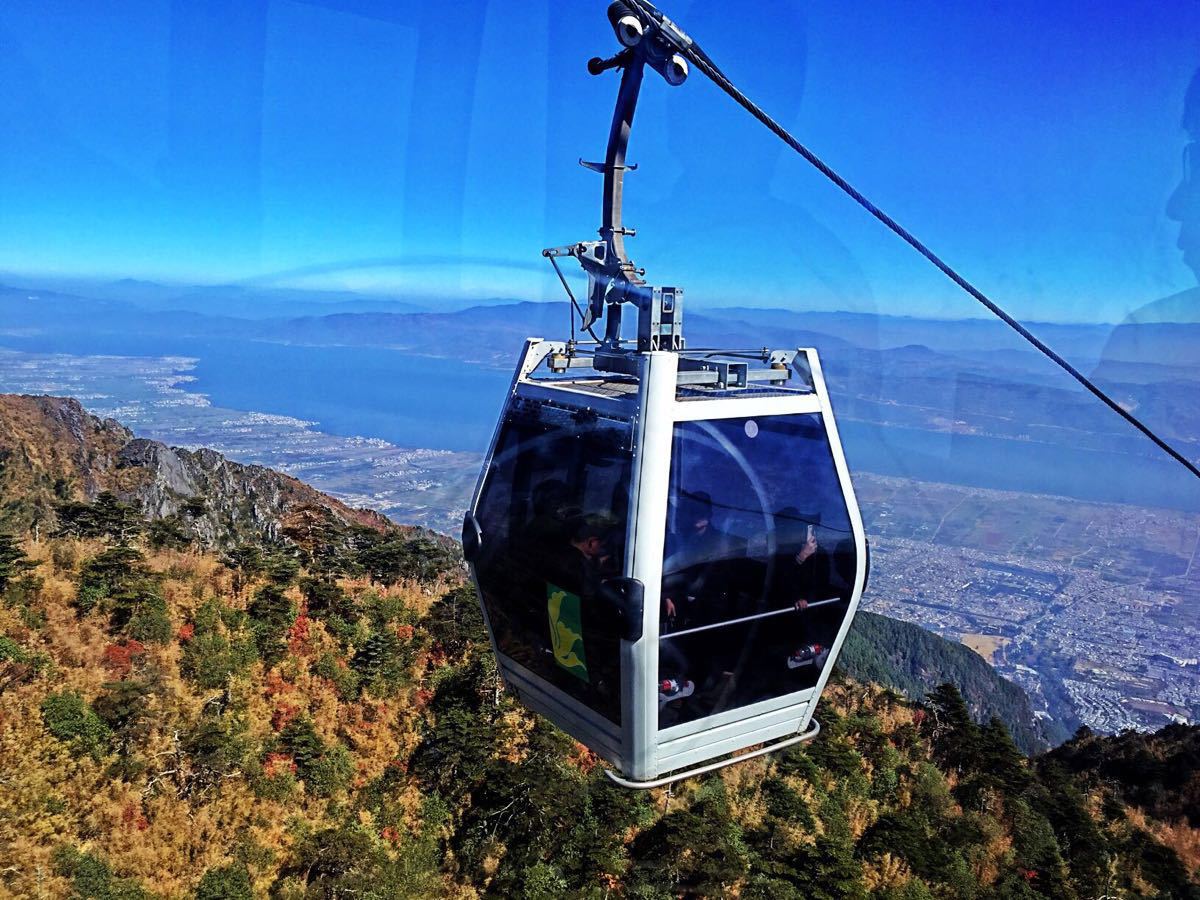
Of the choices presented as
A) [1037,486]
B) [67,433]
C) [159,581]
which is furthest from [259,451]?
[1037,486]

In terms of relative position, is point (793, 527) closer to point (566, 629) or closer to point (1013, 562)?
point (566, 629)

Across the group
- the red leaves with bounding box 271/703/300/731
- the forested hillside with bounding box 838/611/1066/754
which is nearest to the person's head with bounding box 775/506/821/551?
the red leaves with bounding box 271/703/300/731

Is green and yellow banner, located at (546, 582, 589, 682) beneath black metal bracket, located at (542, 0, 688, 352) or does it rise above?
beneath

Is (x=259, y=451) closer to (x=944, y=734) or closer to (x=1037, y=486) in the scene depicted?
(x=944, y=734)

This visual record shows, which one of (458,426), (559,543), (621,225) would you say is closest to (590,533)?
(559,543)

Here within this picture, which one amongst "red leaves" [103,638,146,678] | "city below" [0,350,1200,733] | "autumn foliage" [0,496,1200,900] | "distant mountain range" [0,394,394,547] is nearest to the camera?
"autumn foliage" [0,496,1200,900]

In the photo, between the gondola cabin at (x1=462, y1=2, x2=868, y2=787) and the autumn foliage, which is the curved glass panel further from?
the autumn foliage

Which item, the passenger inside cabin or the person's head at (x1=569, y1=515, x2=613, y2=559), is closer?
the person's head at (x1=569, y1=515, x2=613, y2=559)
